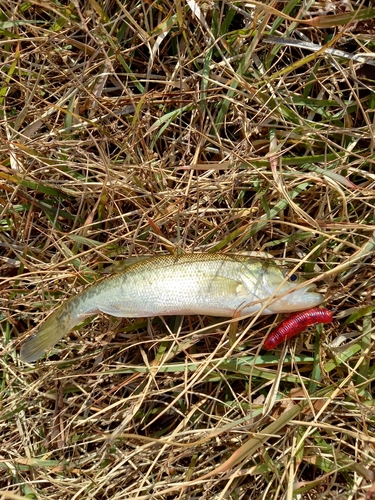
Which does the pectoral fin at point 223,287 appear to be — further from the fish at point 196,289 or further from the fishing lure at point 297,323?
the fishing lure at point 297,323

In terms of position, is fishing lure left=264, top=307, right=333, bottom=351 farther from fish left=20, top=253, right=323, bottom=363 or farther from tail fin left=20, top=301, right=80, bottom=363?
tail fin left=20, top=301, right=80, bottom=363

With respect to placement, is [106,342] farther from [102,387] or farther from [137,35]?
[137,35]

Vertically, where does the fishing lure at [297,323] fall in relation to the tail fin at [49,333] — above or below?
below

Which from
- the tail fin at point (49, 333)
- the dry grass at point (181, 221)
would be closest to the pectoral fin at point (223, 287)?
the dry grass at point (181, 221)

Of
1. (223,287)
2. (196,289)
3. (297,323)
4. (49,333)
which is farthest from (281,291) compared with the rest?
(49,333)

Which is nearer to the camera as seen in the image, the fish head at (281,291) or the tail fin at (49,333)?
the fish head at (281,291)

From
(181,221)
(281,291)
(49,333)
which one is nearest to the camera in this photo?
(281,291)

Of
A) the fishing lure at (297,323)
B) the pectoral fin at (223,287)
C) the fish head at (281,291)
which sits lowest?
the fishing lure at (297,323)

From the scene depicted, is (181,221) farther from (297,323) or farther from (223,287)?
(297,323)
